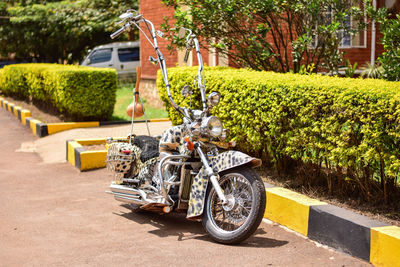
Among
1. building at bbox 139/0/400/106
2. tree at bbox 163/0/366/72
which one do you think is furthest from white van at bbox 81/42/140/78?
tree at bbox 163/0/366/72

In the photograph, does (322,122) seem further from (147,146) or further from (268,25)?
(268,25)

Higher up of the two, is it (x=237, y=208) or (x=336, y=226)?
(x=237, y=208)

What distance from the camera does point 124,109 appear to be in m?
15.6

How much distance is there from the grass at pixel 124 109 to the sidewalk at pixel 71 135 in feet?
5.39

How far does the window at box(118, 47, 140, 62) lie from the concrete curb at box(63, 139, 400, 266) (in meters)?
16.3

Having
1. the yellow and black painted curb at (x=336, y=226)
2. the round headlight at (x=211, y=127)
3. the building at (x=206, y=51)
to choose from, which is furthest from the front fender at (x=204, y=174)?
the building at (x=206, y=51)

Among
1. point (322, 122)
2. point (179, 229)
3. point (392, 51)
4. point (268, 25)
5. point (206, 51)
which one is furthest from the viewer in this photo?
point (206, 51)

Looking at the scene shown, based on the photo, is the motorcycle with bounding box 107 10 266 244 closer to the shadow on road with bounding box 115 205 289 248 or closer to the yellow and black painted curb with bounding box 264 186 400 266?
the shadow on road with bounding box 115 205 289 248

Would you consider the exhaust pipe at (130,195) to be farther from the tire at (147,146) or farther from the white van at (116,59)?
the white van at (116,59)

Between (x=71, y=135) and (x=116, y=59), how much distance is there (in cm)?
1045

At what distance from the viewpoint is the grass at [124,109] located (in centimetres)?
1389

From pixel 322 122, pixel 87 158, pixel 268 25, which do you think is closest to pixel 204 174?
pixel 322 122

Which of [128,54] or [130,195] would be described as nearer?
[130,195]

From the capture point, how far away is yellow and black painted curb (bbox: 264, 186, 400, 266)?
4.29 m
